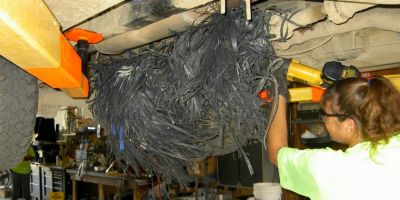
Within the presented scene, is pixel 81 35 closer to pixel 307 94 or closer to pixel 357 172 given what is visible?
pixel 307 94

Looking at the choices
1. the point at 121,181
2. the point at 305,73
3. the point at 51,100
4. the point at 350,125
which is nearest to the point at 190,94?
the point at 305,73

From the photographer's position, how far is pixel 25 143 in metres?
1.70

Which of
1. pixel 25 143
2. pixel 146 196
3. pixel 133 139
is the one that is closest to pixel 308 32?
pixel 133 139

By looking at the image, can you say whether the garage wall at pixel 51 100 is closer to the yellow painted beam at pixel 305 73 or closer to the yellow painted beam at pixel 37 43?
the yellow painted beam at pixel 37 43

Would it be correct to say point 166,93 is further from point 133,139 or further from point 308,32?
point 308,32

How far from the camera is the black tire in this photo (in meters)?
1.50

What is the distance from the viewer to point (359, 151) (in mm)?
1299

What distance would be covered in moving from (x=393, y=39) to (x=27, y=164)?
780cm

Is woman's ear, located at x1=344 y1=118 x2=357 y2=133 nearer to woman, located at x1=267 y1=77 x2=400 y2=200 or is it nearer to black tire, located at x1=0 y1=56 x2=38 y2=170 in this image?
woman, located at x1=267 y1=77 x2=400 y2=200

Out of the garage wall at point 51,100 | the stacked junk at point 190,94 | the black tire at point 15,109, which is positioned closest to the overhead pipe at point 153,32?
the stacked junk at point 190,94

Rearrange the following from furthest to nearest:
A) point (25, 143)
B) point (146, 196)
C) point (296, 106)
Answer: point (146, 196) → point (296, 106) → point (25, 143)

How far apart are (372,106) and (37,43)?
1116 mm

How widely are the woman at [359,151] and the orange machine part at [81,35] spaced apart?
104 centimetres

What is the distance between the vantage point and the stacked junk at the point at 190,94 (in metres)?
1.46
